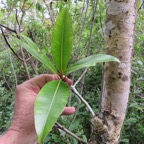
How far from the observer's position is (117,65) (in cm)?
75

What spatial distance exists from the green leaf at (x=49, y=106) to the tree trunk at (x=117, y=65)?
17 centimetres

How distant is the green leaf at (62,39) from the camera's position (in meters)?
0.68

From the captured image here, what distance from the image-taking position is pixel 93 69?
7.95 feet

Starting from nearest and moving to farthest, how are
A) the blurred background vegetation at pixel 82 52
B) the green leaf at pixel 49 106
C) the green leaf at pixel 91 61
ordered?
the green leaf at pixel 49 106 → the green leaf at pixel 91 61 → the blurred background vegetation at pixel 82 52

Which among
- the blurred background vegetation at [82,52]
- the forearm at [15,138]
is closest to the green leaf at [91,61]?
the forearm at [15,138]

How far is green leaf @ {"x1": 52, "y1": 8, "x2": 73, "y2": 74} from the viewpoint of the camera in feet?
2.24

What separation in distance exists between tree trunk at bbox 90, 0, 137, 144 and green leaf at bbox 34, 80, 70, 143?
0.54 feet

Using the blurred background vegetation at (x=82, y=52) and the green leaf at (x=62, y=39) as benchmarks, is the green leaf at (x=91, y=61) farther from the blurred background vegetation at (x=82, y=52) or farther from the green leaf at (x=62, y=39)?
the blurred background vegetation at (x=82, y=52)

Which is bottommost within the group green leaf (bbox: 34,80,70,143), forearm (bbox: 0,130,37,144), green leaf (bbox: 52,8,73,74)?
forearm (bbox: 0,130,37,144)

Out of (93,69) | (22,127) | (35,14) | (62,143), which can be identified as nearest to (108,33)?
(22,127)

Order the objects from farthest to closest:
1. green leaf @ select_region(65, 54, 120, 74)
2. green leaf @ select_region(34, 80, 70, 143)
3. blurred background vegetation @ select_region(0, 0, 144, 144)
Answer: blurred background vegetation @ select_region(0, 0, 144, 144)
green leaf @ select_region(65, 54, 120, 74)
green leaf @ select_region(34, 80, 70, 143)

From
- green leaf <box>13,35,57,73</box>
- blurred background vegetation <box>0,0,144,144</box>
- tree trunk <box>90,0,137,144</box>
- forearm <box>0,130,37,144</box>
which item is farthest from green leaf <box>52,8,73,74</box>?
blurred background vegetation <box>0,0,144,144</box>

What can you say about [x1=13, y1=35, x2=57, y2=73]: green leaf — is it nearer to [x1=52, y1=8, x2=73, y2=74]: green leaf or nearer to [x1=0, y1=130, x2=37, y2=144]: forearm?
[x1=52, y1=8, x2=73, y2=74]: green leaf

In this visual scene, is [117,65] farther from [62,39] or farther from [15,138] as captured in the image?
[15,138]
